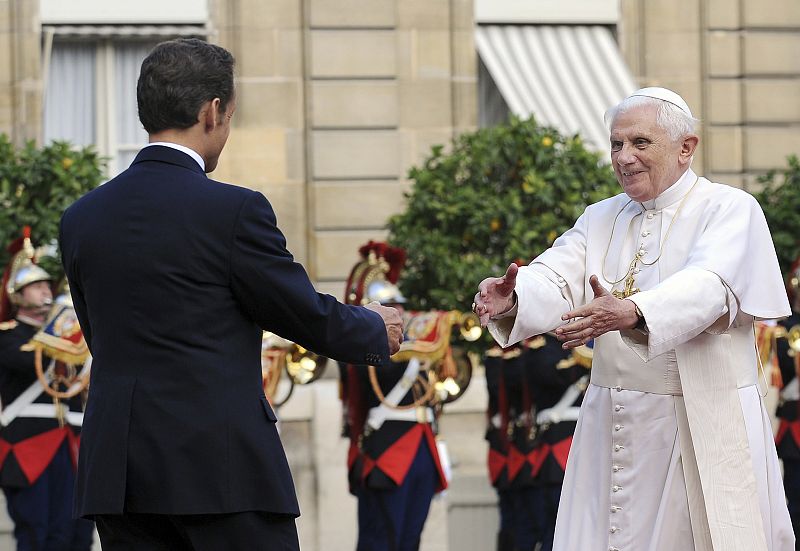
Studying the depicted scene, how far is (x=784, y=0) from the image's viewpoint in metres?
13.0

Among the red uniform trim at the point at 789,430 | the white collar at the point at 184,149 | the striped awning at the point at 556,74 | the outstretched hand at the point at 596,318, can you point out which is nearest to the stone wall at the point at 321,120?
the striped awning at the point at 556,74

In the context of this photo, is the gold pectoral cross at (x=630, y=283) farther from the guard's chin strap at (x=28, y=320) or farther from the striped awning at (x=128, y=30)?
the striped awning at (x=128, y=30)

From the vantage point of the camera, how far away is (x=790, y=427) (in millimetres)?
10148

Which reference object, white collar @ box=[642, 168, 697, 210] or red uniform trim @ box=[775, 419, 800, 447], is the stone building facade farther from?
white collar @ box=[642, 168, 697, 210]

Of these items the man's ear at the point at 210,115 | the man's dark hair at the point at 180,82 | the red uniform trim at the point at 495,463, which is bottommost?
the red uniform trim at the point at 495,463

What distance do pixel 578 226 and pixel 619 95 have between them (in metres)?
7.80

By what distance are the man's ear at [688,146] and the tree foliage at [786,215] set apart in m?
6.01

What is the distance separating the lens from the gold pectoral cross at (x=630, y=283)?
4.74 m

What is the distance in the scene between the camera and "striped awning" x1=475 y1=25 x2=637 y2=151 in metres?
12.7

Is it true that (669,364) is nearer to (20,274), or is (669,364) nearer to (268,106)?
(20,274)

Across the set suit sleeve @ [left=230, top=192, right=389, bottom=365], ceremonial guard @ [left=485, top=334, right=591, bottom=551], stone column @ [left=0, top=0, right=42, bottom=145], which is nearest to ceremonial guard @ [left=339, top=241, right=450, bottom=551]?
ceremonial guard @ [left=485, top=334, right=591, bottom=551]

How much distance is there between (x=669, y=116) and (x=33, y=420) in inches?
212

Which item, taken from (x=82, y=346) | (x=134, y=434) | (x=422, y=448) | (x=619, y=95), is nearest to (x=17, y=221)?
(x=82, y=346)

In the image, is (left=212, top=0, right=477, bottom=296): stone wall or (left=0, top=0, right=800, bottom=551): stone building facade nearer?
(left=0, top=0, right=800, bottom=551): stone building facade
